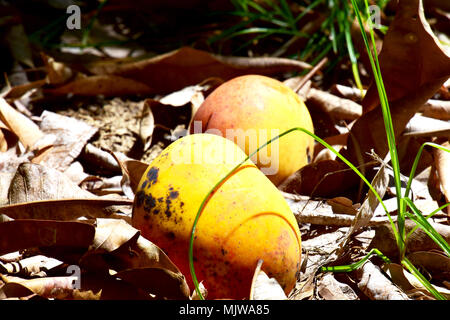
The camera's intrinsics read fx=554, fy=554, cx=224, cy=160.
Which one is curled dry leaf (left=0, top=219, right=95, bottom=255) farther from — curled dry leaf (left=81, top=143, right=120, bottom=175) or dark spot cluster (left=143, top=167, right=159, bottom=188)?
curled dry leaf (left=81, top=143, right=120, bottom=175)

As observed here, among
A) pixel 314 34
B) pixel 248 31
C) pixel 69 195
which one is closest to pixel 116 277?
pixel 69 195

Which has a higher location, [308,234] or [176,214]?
[176,214]

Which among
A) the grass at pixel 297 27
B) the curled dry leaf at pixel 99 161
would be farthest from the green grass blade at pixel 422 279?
the grass at pixel 297 27

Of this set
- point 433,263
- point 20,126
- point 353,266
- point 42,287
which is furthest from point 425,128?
point 20,126

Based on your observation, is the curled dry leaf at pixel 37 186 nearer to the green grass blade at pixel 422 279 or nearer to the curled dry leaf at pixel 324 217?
the curled dry leaf at pixel 324 217

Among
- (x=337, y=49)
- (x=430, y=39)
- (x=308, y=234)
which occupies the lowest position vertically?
(x=308, y=234)

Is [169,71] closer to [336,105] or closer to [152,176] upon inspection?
[336,105]

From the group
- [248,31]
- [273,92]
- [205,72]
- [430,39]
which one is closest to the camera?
[430,39]
